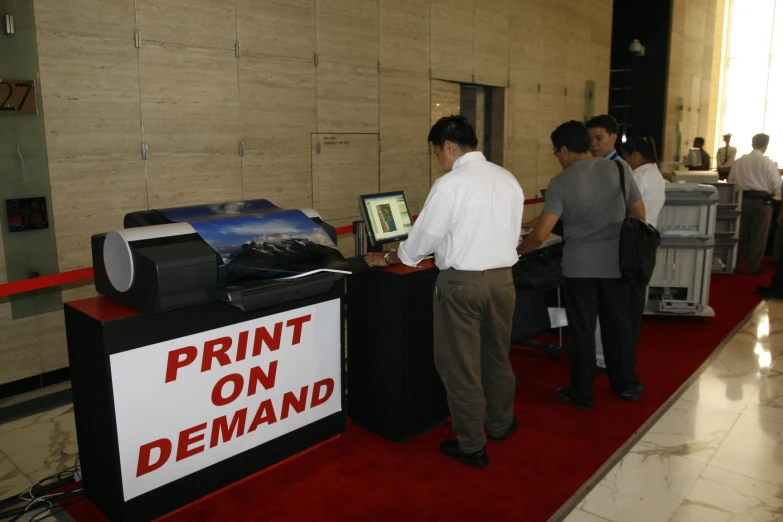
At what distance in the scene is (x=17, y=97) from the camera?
12.1 feet

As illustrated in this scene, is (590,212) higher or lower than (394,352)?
higher

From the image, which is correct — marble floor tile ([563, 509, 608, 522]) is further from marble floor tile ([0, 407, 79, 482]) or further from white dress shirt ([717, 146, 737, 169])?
white dress shirt ([717, 146, 737, 169])

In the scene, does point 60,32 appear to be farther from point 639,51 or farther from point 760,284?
point 639,51

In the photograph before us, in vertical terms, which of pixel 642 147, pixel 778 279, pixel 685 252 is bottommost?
pixel 778 279

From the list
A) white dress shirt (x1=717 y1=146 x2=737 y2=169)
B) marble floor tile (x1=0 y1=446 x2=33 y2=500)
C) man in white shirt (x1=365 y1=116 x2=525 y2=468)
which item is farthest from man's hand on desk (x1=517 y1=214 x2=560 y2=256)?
white dress shirt (x1=717 y1=146 x2=737 y2=169)

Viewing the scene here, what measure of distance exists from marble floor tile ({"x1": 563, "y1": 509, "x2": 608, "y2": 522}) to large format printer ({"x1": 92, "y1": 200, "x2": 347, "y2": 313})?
1418mm

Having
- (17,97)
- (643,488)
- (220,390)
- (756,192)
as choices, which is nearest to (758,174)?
(756,192)

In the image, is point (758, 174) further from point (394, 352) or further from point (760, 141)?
point (394, 352)

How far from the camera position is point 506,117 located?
26.6 ft

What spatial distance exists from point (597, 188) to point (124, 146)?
10.2 feet

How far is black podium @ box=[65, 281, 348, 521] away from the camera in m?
2.31

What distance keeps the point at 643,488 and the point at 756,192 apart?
5.86m

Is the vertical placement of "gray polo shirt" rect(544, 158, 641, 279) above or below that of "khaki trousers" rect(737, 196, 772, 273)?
above

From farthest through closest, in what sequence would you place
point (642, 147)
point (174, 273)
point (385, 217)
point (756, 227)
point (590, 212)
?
point (756, 227) → point (642, 147) → point (385, 217) → point (590, 212) → point (174, 273)
